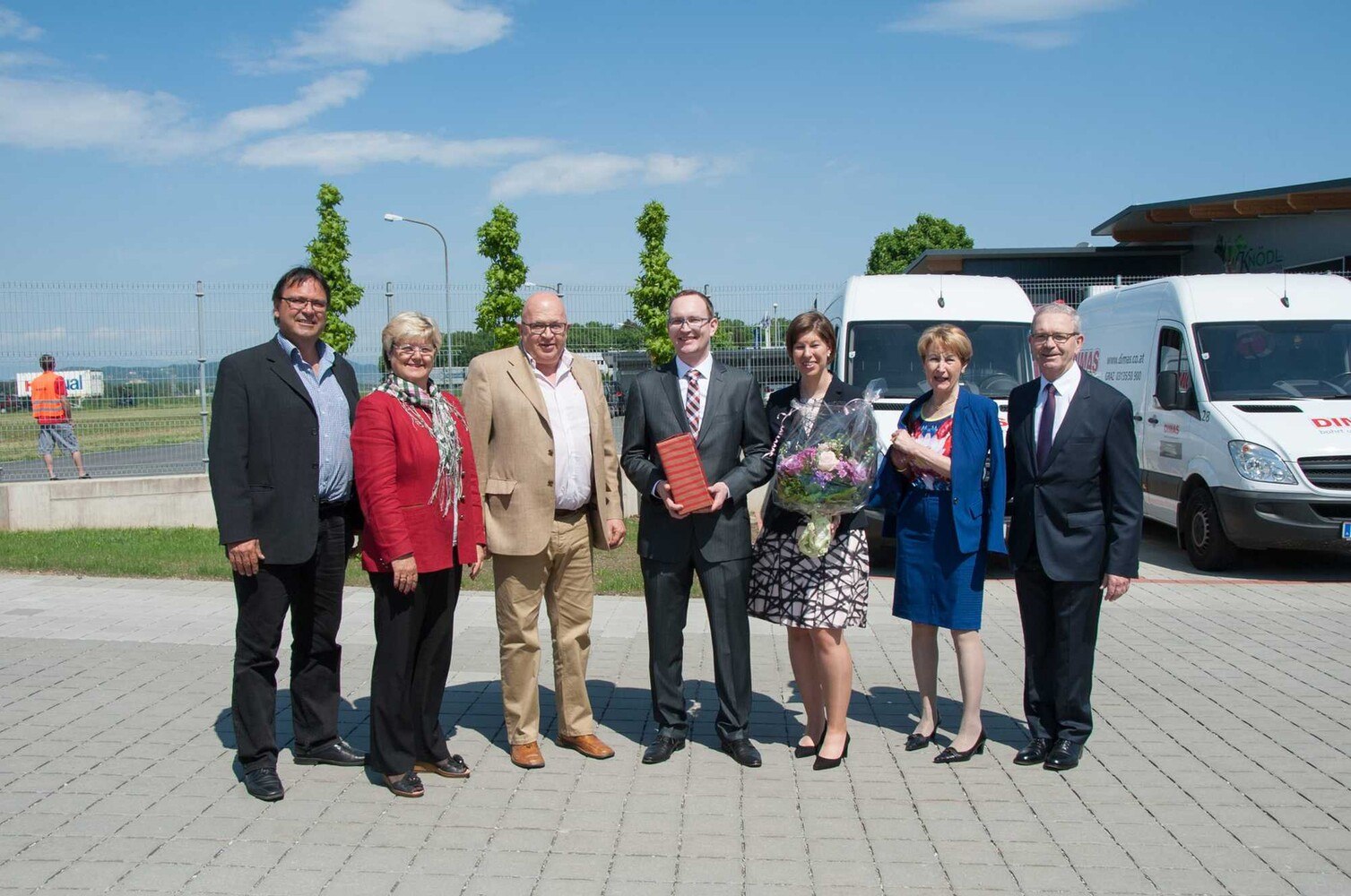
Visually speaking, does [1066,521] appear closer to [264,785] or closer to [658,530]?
[658,530]

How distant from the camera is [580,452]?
Answer: 5156mm

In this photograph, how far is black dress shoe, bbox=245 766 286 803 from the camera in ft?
15.2

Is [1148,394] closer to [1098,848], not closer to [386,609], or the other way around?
[1098,848]

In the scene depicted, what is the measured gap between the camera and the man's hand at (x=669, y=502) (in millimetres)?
4859

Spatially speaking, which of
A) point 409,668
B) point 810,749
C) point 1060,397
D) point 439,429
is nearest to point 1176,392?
point 1060,397

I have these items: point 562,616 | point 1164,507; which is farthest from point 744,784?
point 1164,507

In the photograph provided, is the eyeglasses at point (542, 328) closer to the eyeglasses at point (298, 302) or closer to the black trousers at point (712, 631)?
the eyeglasses at point (298, 302)

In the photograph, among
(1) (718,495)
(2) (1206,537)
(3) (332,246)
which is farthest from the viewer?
(3) (332,246)

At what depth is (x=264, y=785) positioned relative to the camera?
466 cm

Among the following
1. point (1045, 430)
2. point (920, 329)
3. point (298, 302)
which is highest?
point (920, 329)

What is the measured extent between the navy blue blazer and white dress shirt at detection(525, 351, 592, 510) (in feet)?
5.53

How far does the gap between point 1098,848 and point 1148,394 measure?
822 centimetres

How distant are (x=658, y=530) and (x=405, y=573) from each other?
1173 millimetres

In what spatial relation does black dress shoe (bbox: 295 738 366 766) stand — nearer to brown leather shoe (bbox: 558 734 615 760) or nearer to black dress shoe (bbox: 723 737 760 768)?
brown leather shoe (bbox: 558 734 615 760)
